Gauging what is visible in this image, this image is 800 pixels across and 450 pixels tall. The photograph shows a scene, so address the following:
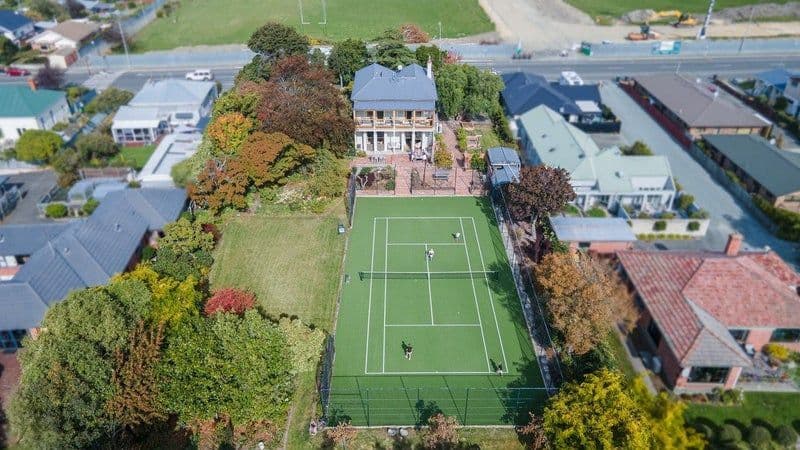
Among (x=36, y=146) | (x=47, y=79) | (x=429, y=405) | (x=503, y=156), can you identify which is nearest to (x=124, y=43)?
(x=47, y=79)

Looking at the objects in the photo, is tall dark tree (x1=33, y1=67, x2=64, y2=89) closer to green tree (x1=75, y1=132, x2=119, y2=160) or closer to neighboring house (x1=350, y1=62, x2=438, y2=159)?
green tree (x1=75, y1=132, x2=119, y2=160)

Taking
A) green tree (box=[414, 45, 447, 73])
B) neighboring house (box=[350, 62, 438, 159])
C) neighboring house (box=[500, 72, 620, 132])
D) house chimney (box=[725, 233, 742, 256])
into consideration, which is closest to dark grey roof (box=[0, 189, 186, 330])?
neighboring house (box=[350, 62, 438, 159])

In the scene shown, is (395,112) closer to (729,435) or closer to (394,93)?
(394,93)

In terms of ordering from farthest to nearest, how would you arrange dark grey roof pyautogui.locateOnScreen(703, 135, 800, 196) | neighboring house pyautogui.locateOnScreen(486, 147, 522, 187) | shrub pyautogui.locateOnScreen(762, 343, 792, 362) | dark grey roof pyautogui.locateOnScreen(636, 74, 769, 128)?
dark grey roof pyautogui.locateOnScreen(636, 74, 769, 128) → neighboring house pyautogui.locateOnScreen(486, 147, 522, 187) → dark grey roof pyautogui.locateOnScreen(703, 135, 800, 196) → shrub pyautogui.locateOnScreen(762, 343, 792, 362)

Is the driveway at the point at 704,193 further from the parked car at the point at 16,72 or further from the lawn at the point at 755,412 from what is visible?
the parked car at the point at 16,72

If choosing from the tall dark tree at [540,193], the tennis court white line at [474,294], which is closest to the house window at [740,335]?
the tall dark tree at [540,193]

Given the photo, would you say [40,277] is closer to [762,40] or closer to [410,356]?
[410,356]
